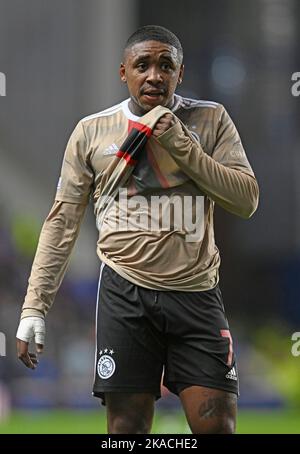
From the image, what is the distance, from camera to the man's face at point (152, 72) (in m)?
5.00

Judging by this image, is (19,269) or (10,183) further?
(10,183)

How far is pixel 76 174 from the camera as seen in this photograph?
517 cm

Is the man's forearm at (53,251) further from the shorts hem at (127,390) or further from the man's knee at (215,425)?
the man's knee at (215,425)

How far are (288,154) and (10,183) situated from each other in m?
3.26

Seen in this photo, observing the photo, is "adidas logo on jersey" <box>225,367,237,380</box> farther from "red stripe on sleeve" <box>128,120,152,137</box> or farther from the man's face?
the man's face

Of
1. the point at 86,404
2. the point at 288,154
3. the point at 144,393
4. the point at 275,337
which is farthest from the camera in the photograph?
the point at 288,154

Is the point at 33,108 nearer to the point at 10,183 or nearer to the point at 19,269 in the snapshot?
the point at 10,183

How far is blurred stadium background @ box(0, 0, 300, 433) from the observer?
14.8m

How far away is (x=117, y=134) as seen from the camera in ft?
16.8

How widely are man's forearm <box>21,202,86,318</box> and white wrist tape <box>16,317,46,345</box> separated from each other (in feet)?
0.17

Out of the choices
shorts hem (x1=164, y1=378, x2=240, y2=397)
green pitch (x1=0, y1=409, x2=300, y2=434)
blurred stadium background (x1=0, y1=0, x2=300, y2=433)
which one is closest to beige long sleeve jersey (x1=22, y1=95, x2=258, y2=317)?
shorts hem (x1=164, y1=378, x2=240, y2=397)

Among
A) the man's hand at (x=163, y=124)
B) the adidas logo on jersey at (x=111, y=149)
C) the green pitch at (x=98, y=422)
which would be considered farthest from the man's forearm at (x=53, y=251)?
the green pitch at (x=98, y=422)

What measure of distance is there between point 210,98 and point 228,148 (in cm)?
952
